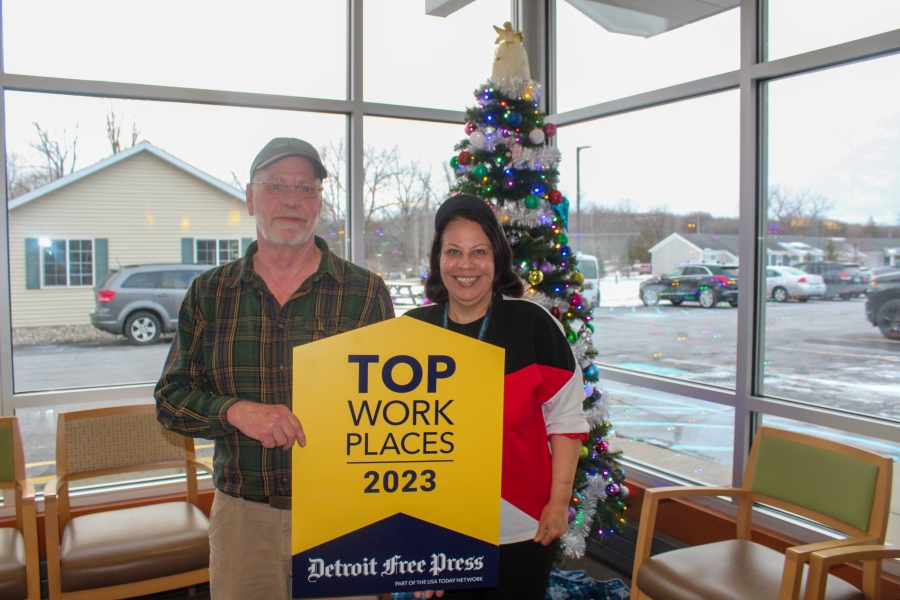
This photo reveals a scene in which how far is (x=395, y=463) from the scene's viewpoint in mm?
1306

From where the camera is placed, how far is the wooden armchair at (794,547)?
2180 mm

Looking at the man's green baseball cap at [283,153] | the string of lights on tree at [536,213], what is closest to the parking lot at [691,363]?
the string of lights on tree at [536,213]

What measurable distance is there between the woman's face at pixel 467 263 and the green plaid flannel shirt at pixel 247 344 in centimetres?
23

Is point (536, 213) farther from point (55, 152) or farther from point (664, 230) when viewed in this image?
point (55, 152)

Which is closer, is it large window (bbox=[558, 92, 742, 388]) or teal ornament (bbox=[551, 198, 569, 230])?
teal ornament (bbox=[551, 198, 569, 230])

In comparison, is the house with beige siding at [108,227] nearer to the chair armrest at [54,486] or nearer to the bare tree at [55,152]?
the bare tree at [55,152]

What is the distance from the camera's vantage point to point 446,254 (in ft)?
5.43

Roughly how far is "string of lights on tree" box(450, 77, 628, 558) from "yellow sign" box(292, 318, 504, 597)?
6.12 feet

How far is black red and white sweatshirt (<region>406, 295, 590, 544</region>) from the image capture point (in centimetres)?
155

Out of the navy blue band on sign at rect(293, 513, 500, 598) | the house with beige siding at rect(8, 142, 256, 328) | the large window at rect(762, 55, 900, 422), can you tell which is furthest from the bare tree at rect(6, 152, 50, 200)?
the large window at rect(762, 55, 900, 422)

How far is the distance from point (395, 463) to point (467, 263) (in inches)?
21.6

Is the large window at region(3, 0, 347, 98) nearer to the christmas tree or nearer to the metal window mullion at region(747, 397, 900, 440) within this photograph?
the christmas tree

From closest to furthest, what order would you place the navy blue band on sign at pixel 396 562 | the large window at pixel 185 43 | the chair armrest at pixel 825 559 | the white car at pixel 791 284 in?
the navy blue band on sign at pixel 396 562
the chair armrest at pixel 825 559
the white car at pixel 791 284
the large window at pixel 185 43

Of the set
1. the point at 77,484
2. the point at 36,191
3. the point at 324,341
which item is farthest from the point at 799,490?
the point at 36,191
